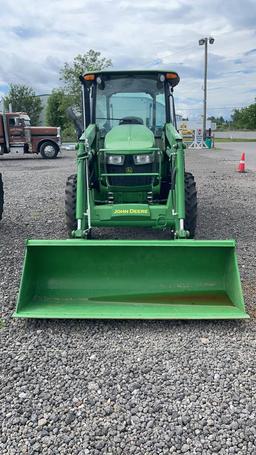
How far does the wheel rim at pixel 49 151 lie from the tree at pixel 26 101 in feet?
108

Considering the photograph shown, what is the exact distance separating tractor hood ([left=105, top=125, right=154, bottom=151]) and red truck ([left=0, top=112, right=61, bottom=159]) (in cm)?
1647

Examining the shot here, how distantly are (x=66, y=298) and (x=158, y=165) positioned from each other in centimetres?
242

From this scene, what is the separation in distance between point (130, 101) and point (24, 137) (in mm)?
16412

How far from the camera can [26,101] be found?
2095 inches

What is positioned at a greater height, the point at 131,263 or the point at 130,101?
the point at 130,101

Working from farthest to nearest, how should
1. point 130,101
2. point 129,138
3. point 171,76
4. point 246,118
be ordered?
1. point 246,118
2. point 130,101
3. point 171,76
4. point 129,138

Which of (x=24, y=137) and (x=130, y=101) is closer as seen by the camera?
(x=130, y=101)

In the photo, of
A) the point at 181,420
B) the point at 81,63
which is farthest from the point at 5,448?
the point at 81,63

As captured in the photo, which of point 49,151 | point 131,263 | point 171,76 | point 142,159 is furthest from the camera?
point 49,151

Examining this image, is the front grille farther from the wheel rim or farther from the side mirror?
the wheel rim

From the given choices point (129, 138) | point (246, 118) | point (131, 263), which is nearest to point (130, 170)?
point (129, 138)

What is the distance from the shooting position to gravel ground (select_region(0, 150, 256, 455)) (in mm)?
2459

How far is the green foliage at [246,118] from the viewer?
2781 inches

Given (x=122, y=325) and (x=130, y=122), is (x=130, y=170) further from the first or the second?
(x=122, y=325)
